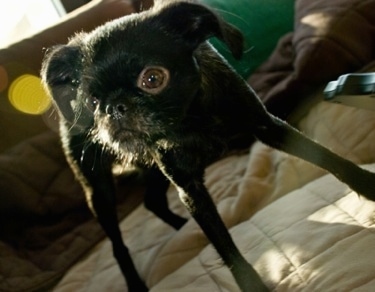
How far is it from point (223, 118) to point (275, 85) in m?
0.63

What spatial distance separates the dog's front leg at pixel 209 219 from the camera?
4.19ft

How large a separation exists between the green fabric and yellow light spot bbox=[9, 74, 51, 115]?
2.32 feet

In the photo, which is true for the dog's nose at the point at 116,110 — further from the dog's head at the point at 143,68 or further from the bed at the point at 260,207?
the bed at the point at 260,207

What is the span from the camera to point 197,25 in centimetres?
134

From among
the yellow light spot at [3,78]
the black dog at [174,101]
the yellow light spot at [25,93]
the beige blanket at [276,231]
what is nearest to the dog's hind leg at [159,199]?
the beige blanket at [276,231]

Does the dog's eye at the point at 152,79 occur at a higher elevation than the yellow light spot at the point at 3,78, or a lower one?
higher

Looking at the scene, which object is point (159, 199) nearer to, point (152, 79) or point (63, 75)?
point (63, 75)

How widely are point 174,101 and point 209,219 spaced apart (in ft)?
0.99

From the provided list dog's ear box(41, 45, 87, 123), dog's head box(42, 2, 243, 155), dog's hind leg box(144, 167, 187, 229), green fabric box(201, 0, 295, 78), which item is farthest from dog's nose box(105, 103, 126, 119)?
green fabric box(201, 0, 295, 78)

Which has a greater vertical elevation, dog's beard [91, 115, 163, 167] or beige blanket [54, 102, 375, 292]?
dog's beard [91, 115, 163, 167]

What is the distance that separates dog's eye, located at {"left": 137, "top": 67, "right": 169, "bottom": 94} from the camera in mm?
1228

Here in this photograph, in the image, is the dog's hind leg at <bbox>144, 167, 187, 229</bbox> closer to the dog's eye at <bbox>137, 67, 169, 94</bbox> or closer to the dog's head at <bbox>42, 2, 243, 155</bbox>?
the dog's head at <bbox>42, 2, 243, 155</bbox>

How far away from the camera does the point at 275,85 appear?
78.4 inches

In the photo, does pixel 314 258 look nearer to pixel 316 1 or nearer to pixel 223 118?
pixel 223 118
